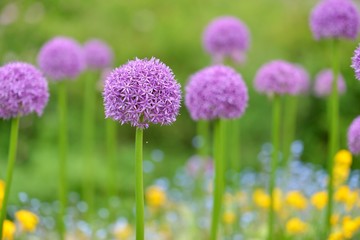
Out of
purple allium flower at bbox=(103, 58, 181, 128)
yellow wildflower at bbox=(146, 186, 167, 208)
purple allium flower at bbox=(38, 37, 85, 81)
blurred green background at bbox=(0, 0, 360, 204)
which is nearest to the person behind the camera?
purple allium flower at bbox=(103, 58, 181, 128)

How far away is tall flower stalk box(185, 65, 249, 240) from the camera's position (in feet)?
10.6

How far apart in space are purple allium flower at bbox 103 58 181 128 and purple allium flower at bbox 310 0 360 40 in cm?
163

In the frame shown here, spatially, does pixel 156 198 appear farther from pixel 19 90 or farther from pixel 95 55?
pixel 19 90

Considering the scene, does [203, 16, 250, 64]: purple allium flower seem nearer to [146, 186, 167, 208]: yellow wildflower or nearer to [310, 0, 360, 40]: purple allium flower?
[310, 0, 360, 40]: purple allium flower

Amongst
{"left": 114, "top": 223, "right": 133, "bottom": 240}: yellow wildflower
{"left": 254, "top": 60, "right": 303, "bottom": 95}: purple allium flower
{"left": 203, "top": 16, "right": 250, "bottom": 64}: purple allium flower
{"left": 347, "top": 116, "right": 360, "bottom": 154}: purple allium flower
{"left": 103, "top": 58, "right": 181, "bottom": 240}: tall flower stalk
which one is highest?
{"left": 203, "top": 16, "right": 250, "bottom": 64}: purple allium flower

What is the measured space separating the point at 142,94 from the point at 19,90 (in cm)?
96

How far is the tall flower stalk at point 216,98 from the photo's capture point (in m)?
3.25

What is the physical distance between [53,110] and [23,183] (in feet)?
Result: 7.37

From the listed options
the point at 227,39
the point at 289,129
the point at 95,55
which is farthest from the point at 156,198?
the point at 227,39

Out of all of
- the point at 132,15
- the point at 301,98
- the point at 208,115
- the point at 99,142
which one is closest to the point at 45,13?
the point at 132,15

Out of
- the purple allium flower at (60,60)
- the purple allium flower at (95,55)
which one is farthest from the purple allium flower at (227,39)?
the purple allium flower at (95,55)

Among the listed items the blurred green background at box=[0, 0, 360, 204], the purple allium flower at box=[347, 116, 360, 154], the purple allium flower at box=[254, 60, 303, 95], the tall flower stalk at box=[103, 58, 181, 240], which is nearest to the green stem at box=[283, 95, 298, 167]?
the blurred green background at box=[0, 0, 360, 204]

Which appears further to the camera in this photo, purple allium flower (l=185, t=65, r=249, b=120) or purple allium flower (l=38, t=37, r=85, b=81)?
purple allium flower (l=38, t=37, r=85, b=81)

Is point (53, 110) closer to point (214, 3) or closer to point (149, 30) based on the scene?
point (149, 30)
